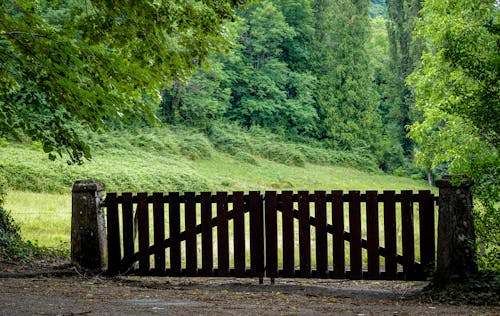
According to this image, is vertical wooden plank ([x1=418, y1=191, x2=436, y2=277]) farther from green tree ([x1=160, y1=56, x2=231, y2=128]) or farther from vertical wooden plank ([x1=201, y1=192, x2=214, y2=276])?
green tree ([x1=160, y1=56, x2=231, y2=128])

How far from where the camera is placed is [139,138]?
3616cm

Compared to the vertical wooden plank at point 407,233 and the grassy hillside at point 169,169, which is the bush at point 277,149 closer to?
the grassy hillside at point 169,169

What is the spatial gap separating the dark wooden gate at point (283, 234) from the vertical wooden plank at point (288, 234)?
0.05ft

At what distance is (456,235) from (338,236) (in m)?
1.64

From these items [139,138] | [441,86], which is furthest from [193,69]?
[139,138]

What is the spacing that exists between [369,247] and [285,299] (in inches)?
64.8

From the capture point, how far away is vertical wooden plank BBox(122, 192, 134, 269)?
9172mm

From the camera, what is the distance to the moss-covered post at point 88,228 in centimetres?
904

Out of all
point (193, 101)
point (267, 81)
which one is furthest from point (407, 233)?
point (267, 81)

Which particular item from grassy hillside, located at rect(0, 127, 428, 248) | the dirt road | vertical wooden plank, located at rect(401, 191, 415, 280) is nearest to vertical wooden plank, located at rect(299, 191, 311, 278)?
the dirt road

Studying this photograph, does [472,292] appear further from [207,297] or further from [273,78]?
[273,78]

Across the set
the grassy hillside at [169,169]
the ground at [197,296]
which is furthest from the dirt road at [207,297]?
the grassy hillside at [169,169]

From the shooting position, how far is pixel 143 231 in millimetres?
9195

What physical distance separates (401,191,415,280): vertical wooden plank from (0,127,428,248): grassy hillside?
848 cm
